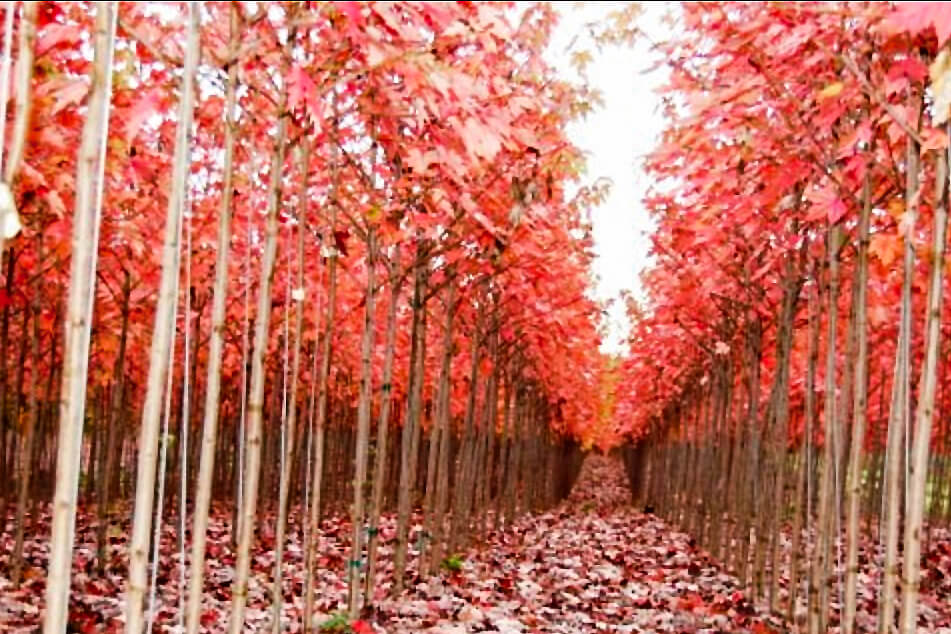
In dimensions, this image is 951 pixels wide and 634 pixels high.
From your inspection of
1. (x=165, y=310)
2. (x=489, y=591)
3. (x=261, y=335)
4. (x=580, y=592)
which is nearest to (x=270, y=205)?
(x=261, y=335)

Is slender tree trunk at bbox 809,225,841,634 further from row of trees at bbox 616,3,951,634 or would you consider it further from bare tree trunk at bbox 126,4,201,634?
bare tree trunk at bbox 126,4,201,634

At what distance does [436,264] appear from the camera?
926cm

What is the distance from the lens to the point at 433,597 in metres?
8.98

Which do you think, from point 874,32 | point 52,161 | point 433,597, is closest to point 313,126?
point 52,161

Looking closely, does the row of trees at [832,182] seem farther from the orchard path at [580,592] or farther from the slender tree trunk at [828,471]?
the orchard path at [580,592]

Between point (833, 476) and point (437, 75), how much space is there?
4210 mm

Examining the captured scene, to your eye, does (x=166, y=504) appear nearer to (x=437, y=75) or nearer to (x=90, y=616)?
(x=90, y=616)

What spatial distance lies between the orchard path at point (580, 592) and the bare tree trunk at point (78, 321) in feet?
15.3

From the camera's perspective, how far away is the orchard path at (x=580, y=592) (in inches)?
320

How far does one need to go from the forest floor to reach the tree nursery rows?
7cm

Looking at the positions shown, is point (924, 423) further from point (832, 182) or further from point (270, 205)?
point (270, 205)

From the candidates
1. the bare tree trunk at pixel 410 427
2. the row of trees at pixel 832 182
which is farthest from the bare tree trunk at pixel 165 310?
the bare tree trunk at pixel 410 427

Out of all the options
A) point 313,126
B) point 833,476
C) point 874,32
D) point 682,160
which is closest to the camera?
point 874,32

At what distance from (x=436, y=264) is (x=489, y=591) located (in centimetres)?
318
